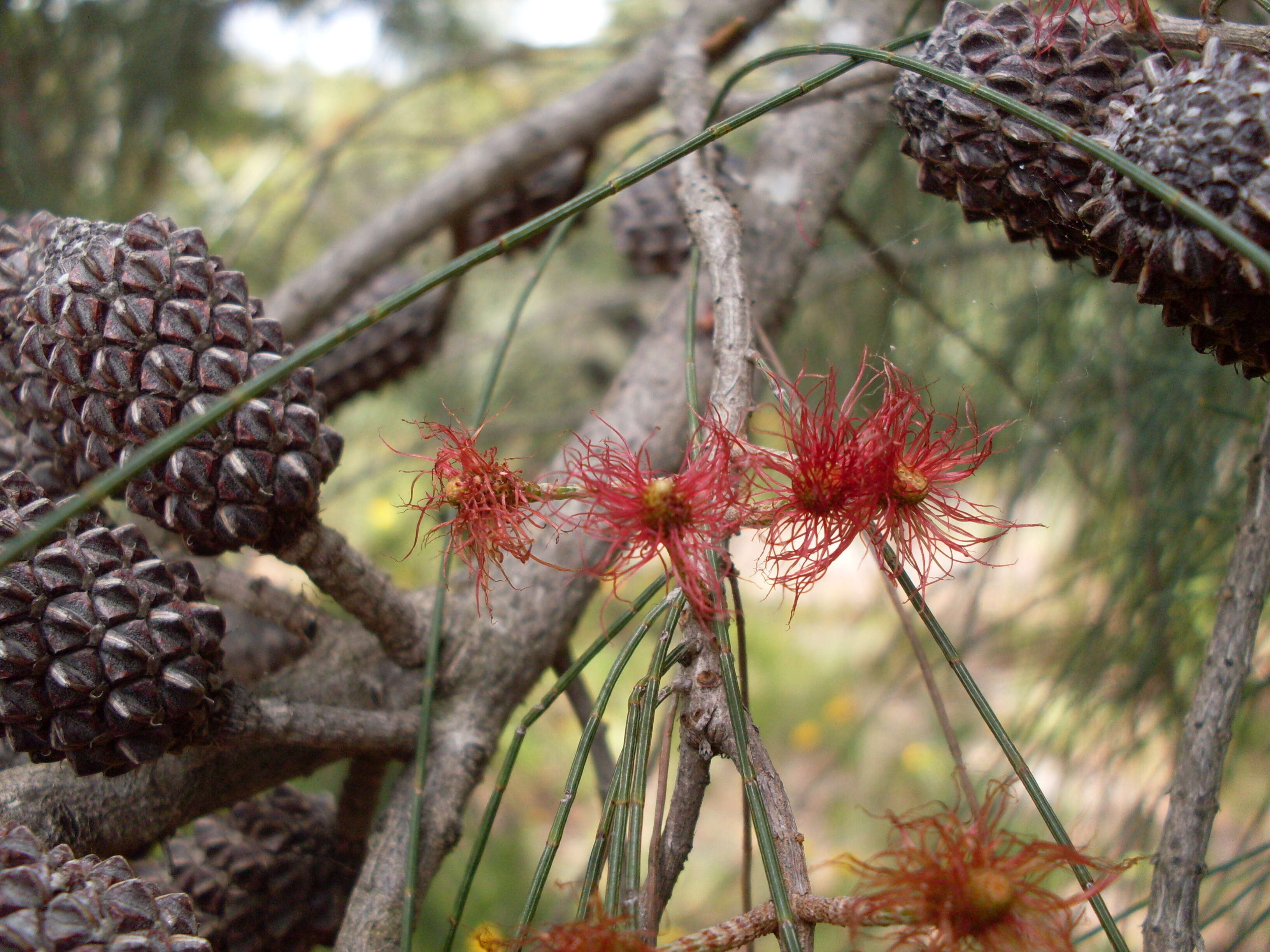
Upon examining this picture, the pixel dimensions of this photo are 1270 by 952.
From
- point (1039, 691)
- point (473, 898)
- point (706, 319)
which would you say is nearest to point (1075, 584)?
point (1039, 691)

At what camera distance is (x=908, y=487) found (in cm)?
43

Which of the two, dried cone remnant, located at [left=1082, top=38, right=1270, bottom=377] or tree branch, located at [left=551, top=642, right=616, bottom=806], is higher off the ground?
dried cone remnant, located at [left=1082, top=38, right=1270, bottom=377]

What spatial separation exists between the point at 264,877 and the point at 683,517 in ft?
1.30

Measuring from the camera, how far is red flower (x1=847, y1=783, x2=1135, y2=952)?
0.32 m

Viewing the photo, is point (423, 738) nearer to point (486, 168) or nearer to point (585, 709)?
point (585, 709)

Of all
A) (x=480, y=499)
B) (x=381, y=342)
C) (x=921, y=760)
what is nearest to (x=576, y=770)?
(x=480, y=499)

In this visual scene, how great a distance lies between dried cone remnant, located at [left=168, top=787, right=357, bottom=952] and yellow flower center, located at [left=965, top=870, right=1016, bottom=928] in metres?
0.44

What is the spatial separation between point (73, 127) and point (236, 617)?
2.62 feet

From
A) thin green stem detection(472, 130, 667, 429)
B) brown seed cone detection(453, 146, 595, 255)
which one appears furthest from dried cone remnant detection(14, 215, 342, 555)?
brown seed cone detection(453, 146, 595, 255)

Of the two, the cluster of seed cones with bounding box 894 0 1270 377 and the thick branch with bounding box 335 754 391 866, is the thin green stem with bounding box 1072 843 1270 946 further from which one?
the thick branch with bounding box 335 754 391 866

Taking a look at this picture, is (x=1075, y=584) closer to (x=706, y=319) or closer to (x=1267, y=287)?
(x=706, y=319)

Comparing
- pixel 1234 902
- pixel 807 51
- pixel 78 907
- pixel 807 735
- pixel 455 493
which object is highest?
pixel 807 735

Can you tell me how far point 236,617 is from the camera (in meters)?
0.76

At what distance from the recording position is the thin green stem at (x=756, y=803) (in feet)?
1.09
